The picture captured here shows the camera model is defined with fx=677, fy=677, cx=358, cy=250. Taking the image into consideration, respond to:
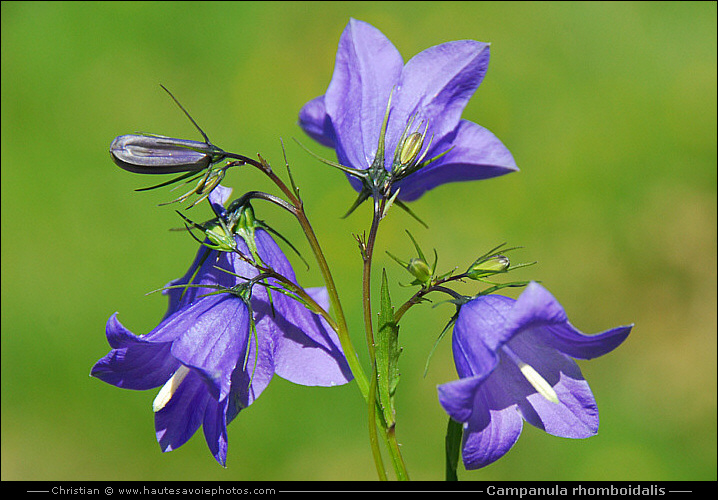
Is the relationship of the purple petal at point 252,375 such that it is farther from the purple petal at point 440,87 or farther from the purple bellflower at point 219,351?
the purple petal at point 440,87

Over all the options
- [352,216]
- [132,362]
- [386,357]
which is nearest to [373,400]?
[386,357]

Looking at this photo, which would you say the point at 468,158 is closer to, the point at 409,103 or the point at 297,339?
the point at 409,103

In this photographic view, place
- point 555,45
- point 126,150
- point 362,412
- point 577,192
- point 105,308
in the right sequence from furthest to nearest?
point 555,45 → point 577,192 → point 105,308 → point 362,412 → point 126,150

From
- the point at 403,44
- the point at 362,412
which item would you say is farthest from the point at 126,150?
the point at 403,44

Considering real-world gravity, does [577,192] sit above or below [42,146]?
below

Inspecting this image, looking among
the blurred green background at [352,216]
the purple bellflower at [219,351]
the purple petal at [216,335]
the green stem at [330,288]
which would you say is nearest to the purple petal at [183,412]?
the purple bellflower at [219,351]
